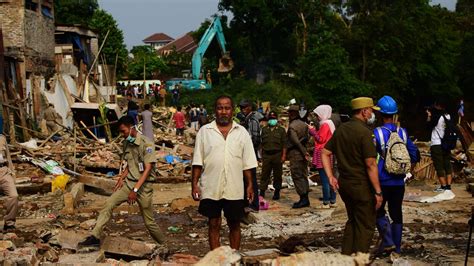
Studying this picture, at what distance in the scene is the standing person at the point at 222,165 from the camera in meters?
6.01

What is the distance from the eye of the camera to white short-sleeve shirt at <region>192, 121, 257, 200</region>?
19.7 ft

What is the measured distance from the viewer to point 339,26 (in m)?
42.4

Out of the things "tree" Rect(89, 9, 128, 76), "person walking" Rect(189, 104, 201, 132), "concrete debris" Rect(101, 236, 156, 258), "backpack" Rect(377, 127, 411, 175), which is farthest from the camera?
"tree" Rect(89, 9, 128, 76)

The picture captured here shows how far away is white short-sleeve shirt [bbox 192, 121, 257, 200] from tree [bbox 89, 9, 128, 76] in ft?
156

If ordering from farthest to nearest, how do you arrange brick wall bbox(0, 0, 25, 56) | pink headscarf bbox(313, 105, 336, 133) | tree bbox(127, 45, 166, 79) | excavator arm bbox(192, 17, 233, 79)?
tree bbox(127, 45, 166, 79)
excavator arm bbox(192, 17, 233, 79)
brick wall bbox(0, 0, 25, 56)
pink headscarf bbox(313, 105, 336, 133)

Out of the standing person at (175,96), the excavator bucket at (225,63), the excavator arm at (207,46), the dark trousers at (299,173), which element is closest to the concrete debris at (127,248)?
the dark trousers at (299,173)

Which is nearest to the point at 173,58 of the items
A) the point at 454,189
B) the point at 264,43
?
the point at 264,43

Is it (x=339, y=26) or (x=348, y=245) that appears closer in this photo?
(x=348, y=245)

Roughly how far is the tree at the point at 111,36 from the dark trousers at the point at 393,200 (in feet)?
157

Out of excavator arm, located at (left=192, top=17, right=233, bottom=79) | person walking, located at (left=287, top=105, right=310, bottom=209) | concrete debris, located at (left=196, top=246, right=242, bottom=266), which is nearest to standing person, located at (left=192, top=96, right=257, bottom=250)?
concrete debris, located at (left=196, top=246, right=242, bottom=266)

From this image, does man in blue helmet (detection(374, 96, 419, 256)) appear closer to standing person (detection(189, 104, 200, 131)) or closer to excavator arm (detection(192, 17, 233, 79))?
standing person (detection(189, 104, 200, 131))

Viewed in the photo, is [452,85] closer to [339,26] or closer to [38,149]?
[339,26]

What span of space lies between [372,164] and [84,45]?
3180 cm

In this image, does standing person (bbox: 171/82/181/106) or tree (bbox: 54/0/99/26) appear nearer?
standing person (bbox: 171/82/181/106)
